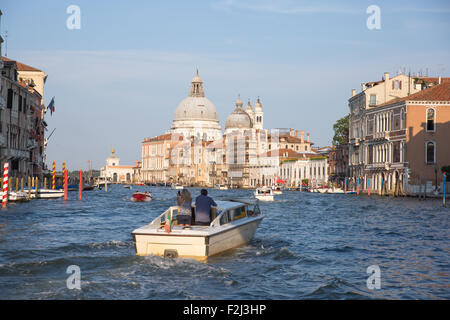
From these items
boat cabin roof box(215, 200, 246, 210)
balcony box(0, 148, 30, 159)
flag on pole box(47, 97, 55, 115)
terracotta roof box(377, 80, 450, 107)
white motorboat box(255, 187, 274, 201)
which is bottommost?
white motorboat box(255, 187, 274, 201)

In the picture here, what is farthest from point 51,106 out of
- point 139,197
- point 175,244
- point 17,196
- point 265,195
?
point 175,244

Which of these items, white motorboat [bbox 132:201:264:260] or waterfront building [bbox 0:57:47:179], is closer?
white motorboat [bbox 132:201:264:260]

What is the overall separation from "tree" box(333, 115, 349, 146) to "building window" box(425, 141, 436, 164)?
104ft

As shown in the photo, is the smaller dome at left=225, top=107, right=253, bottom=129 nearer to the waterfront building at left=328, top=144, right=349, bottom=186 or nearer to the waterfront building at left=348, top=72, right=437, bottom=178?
the waterfront building at left=328, top=144, right=349, bottom=186

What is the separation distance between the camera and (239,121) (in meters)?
162

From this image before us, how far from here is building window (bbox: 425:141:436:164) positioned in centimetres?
5512

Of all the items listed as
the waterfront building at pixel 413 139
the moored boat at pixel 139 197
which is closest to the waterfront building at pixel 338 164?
the waterfront building at pixel 413 139

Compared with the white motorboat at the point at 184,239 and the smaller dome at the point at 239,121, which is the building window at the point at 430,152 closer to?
the white motorboat at the point at 184,239

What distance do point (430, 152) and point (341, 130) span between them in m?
33.5

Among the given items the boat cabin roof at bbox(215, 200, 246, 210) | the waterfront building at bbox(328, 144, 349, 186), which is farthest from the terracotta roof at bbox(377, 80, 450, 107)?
the boat cabin roof at bbox(215, 200, 246, 210)

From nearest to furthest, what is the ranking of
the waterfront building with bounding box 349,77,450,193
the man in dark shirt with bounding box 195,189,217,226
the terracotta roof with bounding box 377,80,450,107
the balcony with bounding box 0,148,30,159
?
the man in dark shirt with bounding box 195,189,217,226 → the balcony with bounding box 0,148,30,159 → the waterfront building with bounding box 349,77,450,193 → the terracotta roof with bounding box 377,80,450,107

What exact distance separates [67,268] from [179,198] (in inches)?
136

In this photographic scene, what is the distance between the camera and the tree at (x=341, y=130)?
288ft

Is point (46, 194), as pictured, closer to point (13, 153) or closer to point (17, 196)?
point (13, 153)
